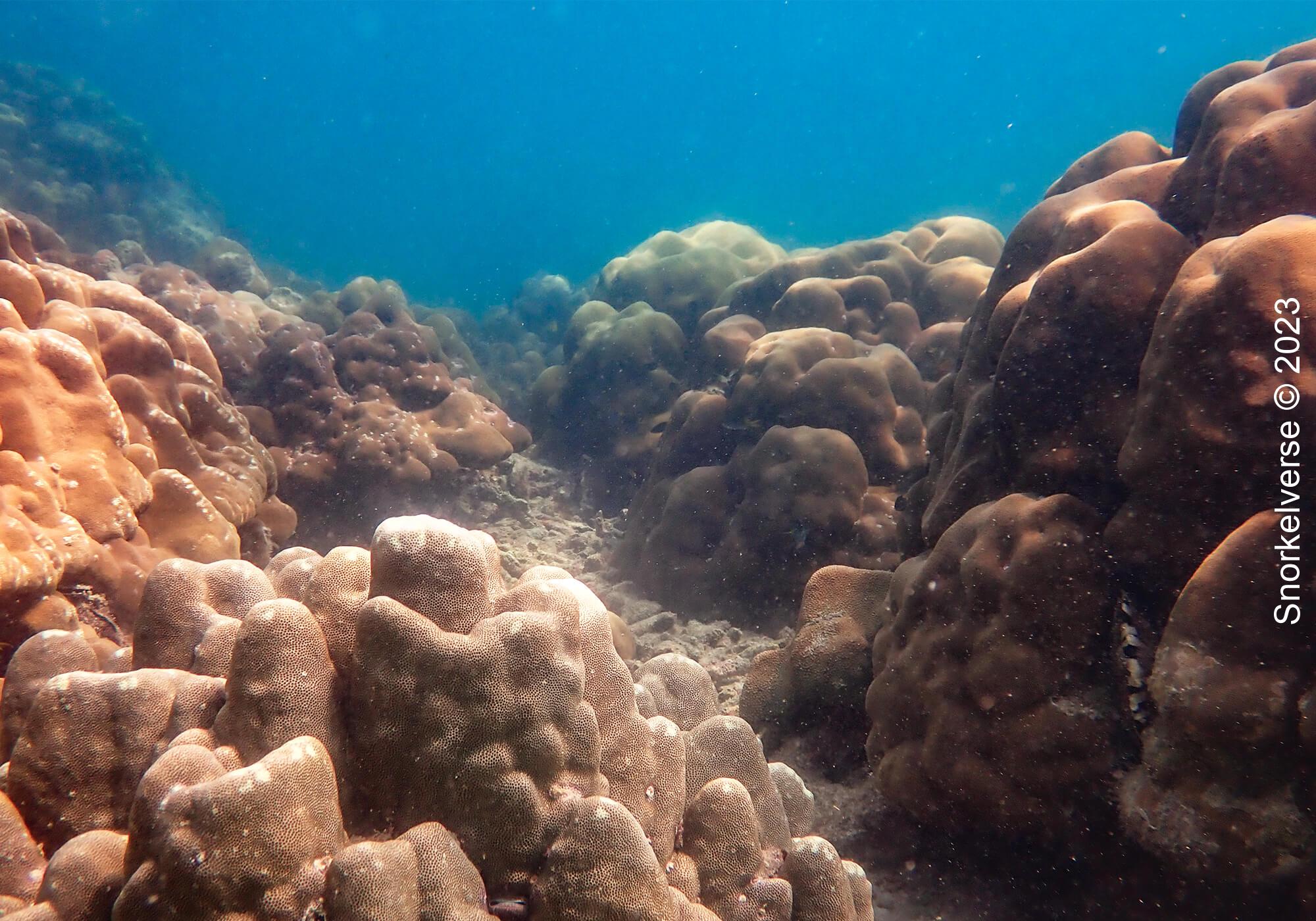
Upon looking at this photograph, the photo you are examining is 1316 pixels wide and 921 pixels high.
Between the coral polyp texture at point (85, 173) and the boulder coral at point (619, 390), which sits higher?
the coral polyp texture at point (85, 173)

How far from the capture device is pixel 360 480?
287 inches

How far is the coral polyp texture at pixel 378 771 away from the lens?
1.68 metres

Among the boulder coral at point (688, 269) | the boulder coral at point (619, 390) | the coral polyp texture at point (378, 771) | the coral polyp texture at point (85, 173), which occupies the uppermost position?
the coral polyp texture at point (85, 173)

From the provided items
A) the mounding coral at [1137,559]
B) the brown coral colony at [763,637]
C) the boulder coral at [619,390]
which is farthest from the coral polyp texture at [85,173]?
the mounding coral at [1137,559]

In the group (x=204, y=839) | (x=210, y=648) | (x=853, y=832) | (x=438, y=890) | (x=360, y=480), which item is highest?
(x=360, y=480)

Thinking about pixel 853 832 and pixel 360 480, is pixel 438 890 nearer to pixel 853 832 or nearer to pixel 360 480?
pixel 853 832

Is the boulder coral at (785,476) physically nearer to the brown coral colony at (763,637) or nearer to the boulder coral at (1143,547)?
the brown coral colony at (763,637)

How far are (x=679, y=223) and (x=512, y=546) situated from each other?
171 feet

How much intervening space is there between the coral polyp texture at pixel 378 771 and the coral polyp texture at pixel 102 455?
102 cm

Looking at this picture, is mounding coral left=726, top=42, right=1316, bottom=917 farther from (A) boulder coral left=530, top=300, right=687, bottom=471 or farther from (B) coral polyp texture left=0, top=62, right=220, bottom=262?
(B) coral polyp texture left=0, top=62, right=220, bottom=262

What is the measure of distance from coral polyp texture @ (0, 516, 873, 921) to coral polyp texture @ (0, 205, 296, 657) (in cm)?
102

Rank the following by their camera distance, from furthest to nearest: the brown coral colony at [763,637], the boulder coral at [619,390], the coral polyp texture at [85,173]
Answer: the coral polyp texture at [85,173] < the boulder coral at [619,390] < the brown coral colony at [763,637]

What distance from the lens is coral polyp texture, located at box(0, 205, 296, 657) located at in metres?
3.33

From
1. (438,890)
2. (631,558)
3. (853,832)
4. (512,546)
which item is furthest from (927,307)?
(438,890)
